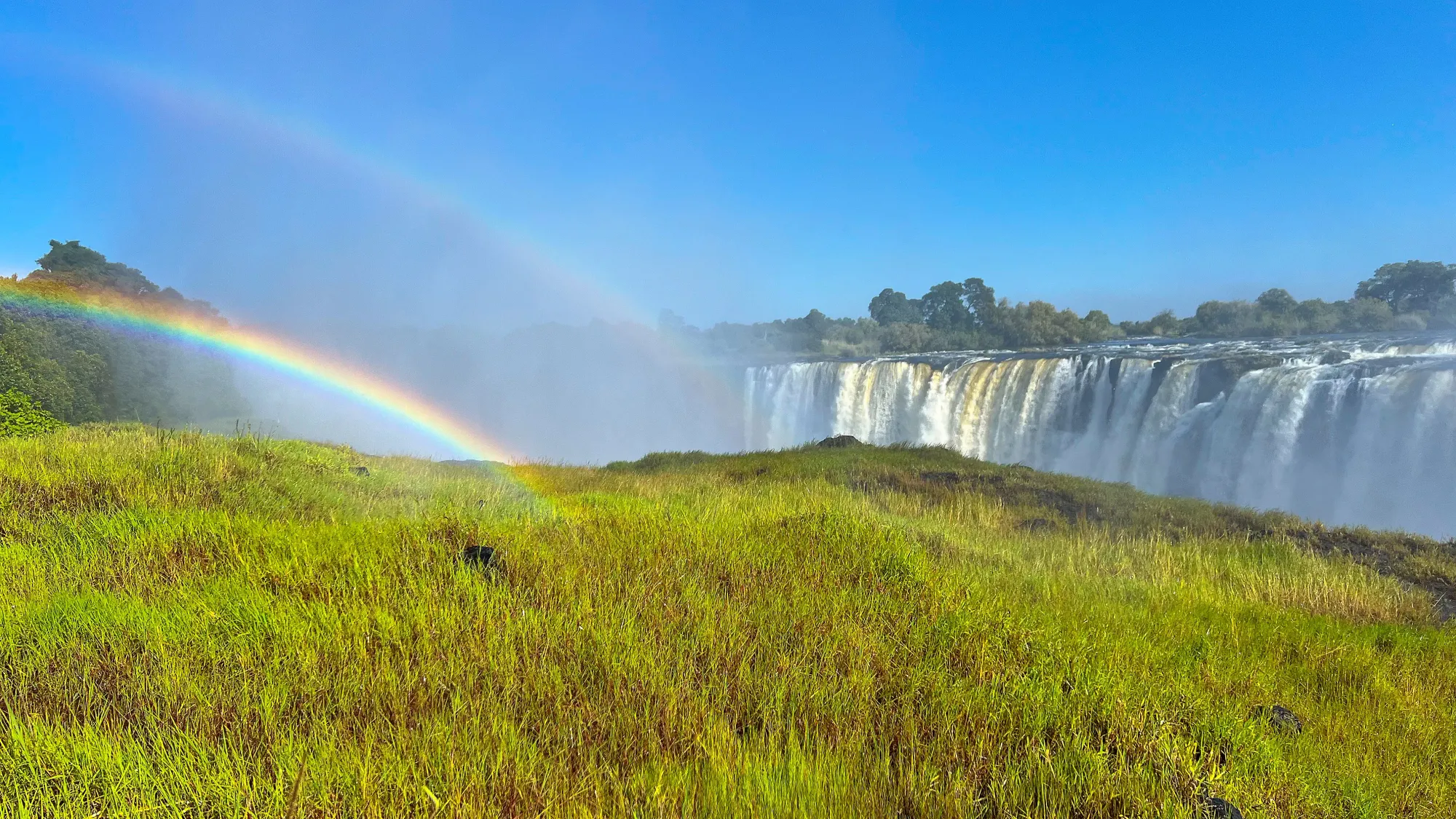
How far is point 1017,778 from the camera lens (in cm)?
232

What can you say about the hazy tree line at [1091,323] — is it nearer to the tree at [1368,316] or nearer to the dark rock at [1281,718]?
the tree at [1368,316]

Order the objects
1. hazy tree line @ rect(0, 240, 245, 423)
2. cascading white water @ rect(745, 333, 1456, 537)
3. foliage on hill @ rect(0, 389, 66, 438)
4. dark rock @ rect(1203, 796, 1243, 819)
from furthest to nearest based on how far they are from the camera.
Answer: hazy tree line @ rect(0, 240, 245, 423) → cascading white water @ rect(745, 333, 1456, 537) → foliage on hill @ rect(0, 389, 66, 438) → dark rock @ rect(1203, 796, 1243, 819)

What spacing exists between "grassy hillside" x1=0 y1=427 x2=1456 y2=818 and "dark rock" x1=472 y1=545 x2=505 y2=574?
0.27 feet

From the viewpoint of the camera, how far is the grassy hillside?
83.1 inches

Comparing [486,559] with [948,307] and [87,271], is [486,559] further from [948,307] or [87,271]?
[948,307]

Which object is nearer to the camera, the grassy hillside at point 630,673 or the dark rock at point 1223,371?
the grassy hillside at point 630,673

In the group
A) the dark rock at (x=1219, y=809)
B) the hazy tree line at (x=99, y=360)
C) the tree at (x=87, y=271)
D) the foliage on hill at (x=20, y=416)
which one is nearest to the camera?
the dark rock at (x=1219, y=809)

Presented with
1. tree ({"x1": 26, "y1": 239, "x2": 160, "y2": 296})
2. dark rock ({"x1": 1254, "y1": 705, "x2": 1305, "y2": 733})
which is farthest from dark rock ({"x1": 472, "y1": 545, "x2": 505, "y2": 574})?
tree ({"x1": 26, "y1": 239, "x2": 160, "y2": 296})

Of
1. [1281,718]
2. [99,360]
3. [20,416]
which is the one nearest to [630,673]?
[1281,718]

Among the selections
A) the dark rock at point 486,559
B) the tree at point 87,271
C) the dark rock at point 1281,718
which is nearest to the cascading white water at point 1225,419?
the dark rock at point 1281,718

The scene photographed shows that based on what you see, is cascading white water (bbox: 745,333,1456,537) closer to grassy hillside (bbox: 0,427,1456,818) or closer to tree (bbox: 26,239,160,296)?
grassy hillside (bbox: 0,427,1456,818)

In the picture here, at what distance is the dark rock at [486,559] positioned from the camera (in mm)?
4090

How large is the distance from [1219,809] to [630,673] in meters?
2.32

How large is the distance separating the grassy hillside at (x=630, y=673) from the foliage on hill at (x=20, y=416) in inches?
508
